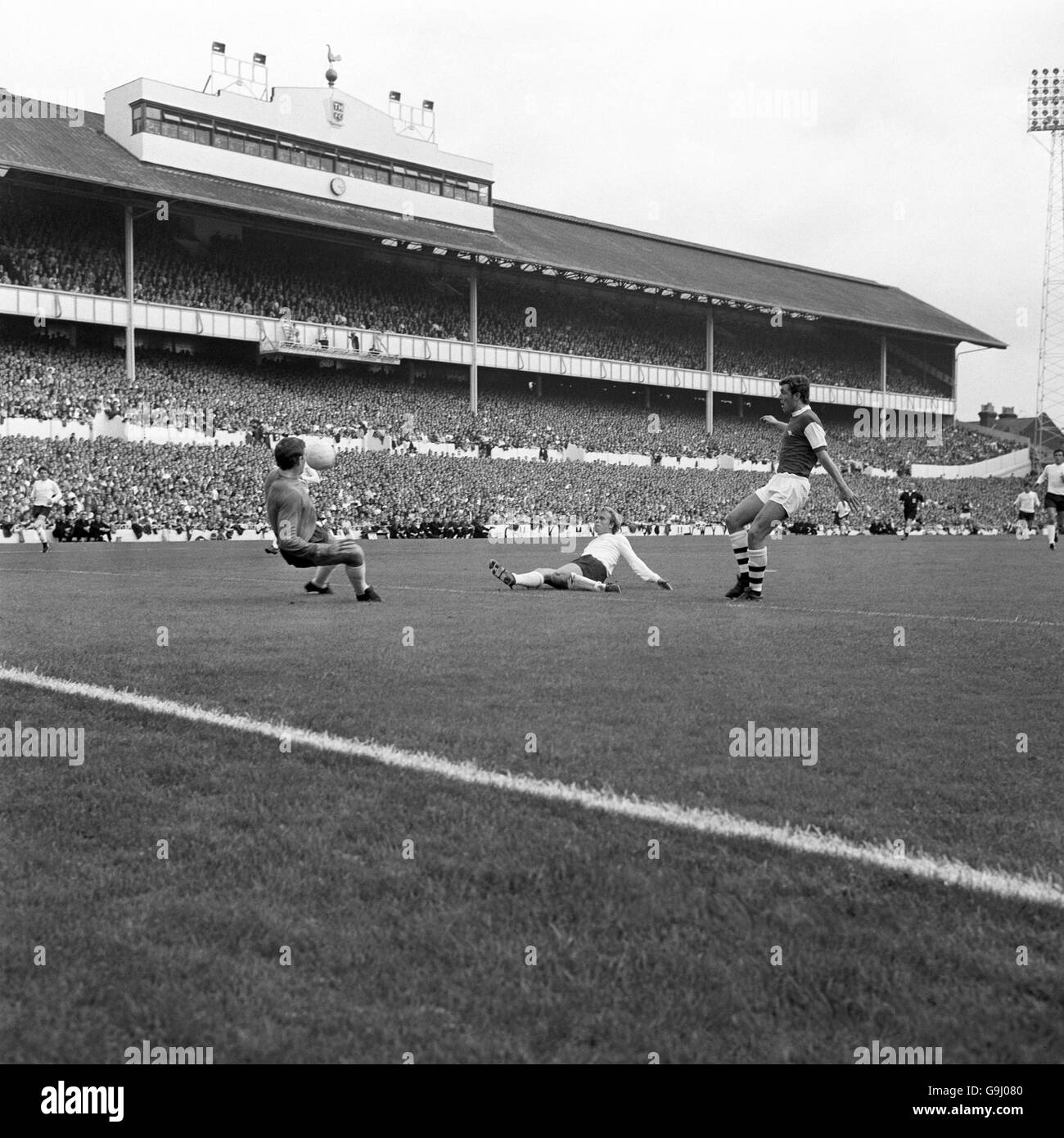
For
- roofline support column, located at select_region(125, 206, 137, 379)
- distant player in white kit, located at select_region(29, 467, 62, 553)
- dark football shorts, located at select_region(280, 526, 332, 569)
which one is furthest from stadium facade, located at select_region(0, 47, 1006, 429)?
dark football shorts, located at select_region(280, 526, 332, 569)

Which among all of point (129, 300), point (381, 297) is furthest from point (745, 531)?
point (381, 297)

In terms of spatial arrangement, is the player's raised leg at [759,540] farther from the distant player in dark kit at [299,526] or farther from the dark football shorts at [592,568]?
the distant player in dark kit at [299,526]

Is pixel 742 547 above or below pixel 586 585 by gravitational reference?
above

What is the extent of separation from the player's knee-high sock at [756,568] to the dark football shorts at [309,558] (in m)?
4.43

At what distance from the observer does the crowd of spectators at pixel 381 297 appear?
47438 millimetres

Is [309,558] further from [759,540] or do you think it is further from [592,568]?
[759,540]

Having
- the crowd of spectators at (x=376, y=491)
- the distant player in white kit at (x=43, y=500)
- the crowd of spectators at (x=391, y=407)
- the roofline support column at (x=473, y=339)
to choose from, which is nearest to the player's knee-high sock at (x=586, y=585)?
the distant player in white kit at (x=43, y=500)

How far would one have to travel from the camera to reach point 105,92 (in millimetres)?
52188

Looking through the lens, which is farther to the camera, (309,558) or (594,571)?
(594,571)

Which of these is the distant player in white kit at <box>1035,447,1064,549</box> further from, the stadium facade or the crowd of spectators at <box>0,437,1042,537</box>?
the stadium facade

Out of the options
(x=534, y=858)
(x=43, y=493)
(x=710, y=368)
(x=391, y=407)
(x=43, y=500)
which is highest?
(x=710, y=368)

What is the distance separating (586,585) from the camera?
1371 centimetres

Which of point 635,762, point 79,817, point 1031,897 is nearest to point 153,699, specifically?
point 79,817

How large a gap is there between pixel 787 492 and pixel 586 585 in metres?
2.47
